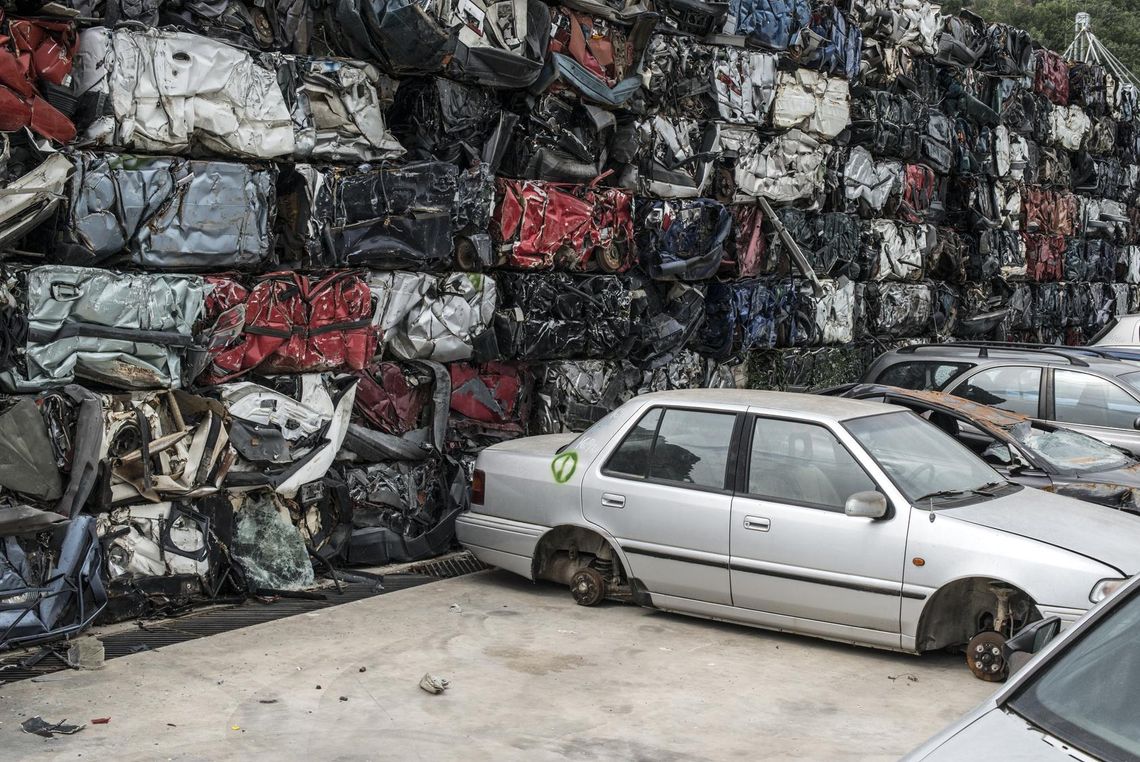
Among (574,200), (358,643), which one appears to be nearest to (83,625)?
(358,643)

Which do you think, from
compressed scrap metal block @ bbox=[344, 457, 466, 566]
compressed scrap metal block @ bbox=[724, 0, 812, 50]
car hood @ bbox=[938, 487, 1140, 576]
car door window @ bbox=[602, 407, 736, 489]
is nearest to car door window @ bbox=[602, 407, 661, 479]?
car door window @ bbox=[602, 407, 736, 489]

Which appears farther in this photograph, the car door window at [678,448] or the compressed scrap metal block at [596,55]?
the compressed scrap metal block at [596,55]

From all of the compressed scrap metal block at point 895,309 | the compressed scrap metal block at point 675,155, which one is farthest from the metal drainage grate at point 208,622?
the compressed scrap metal block at point 895,309

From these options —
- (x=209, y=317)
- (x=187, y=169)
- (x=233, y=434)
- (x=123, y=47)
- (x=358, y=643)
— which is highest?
(x=123, y=47)

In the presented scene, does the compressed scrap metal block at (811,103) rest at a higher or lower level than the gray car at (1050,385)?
higher

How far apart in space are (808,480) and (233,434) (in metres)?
3.95

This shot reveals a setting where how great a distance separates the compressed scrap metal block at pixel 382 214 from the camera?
8.83 meters

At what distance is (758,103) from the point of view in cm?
1352

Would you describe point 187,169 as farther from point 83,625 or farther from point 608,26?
point 608,26

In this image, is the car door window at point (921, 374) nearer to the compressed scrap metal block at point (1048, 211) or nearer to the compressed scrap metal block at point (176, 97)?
the compressed scrap metal block at point (176, 97)

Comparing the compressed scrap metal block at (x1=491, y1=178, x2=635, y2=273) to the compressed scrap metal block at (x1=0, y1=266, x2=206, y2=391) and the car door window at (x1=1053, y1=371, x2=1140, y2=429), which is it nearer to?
the compressed scrap metal block at (x1=0, y1=266, x2=206, y2=391)

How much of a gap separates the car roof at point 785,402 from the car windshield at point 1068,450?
1671mm

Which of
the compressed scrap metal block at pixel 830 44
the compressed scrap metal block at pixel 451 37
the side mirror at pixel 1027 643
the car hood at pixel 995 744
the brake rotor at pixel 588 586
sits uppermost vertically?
the compressed scrap metal block at pixel 830 44

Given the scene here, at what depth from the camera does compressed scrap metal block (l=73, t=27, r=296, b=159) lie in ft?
24.9
